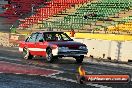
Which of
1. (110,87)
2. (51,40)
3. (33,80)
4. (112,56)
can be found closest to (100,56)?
(112,56)

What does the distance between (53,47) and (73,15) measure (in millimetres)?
23629

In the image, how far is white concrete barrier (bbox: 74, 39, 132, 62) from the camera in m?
22.4

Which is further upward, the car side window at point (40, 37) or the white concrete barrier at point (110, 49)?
the car side window at point (40, 37)

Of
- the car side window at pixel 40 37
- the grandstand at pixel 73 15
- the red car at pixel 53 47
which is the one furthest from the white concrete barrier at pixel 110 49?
the grandstand at pixel 73 15

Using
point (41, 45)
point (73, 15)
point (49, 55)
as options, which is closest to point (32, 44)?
point (41, 45)

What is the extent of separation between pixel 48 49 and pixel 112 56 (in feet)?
14.1

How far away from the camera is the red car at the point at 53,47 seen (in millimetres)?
19984

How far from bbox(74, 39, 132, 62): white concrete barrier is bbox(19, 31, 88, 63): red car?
9.25 feet

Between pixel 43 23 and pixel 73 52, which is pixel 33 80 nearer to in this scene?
pixel 73 52

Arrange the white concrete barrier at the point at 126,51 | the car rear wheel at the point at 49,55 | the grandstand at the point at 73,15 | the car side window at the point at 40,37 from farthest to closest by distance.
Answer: the grandstand at the point at 73,15 → the white concrete barrier at the point at 126,51 → the car side window at the point at 40,37 → the car rear wheel at the point at 49,55

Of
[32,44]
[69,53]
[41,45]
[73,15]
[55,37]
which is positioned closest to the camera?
[69,53]

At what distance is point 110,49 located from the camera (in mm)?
23594

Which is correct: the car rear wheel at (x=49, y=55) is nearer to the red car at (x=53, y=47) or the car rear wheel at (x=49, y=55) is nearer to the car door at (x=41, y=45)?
the red car at (x=53, y=47)

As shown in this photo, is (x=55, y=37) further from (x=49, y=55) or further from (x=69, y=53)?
(x=69, y=53)
